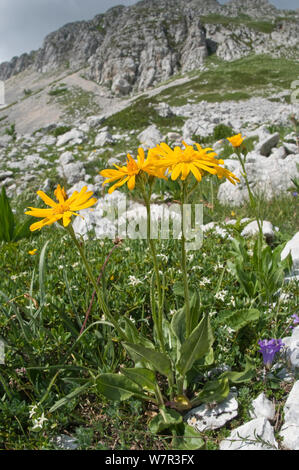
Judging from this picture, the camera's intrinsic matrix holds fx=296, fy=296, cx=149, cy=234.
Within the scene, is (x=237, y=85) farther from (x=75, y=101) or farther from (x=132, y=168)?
(x=132, y=168)

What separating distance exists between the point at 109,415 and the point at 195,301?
2.67 ft

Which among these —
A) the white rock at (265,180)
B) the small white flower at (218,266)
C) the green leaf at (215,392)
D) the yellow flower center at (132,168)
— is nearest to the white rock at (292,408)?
the green leaf at (215,392)

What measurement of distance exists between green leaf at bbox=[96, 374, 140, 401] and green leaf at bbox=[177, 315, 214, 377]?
0.95 feet

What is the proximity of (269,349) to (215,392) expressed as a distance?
1.38 feet

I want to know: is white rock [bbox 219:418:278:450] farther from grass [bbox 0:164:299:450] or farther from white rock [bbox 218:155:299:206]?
Result: white rock [bbox 218:155:299:206]

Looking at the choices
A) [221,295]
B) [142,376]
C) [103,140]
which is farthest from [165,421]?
[103,140]

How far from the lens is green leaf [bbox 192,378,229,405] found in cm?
162

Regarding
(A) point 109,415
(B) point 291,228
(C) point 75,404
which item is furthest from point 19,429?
(B) point 291,228

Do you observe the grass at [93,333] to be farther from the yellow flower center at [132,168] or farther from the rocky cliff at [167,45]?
the rocky cliff at [167,45]

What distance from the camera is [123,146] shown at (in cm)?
1170

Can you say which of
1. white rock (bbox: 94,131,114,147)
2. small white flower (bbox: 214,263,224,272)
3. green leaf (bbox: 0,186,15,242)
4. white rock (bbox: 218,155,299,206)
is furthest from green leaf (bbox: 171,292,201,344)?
white rock (bbox: 94,131,114,147)

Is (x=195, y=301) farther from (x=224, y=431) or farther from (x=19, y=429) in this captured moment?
(x=19, y=429)

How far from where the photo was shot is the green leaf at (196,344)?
4.69 ft

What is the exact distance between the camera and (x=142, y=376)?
1598mm
